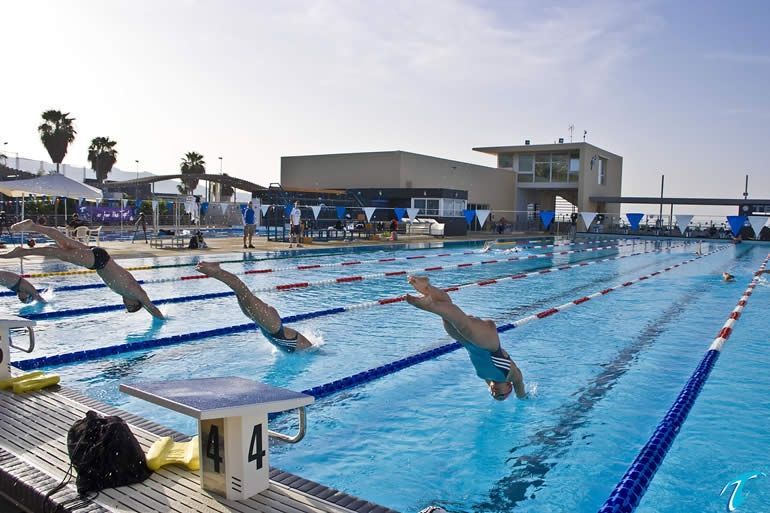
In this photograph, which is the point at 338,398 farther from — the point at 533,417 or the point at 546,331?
the point at 546,331

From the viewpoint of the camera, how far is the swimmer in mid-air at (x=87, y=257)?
21.3 feet

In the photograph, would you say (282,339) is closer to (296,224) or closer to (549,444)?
(549,444)

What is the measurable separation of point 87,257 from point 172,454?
4.43 metres

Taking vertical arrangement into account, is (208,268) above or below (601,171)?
below

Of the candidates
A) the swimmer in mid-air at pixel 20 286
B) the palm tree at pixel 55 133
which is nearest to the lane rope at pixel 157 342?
the swimmer in mid-air at pixel 20 286

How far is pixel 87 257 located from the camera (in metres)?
6.69

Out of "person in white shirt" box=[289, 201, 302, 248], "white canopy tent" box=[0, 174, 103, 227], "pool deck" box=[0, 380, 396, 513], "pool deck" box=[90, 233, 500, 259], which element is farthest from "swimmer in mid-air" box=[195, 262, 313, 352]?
"person in white shirt" box=[289, 201, 302, 248]

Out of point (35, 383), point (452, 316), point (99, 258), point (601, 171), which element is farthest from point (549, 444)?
point (601, 171)

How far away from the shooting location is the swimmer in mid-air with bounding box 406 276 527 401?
373 centimetres

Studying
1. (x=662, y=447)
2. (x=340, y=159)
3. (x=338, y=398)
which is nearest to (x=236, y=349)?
(x=338, y=398)

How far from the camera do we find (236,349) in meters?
6.57

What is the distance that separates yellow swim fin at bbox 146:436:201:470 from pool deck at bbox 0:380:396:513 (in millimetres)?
34

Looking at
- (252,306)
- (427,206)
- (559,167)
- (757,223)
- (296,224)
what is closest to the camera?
(252,306)

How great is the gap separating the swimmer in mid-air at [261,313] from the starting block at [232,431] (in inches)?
103
